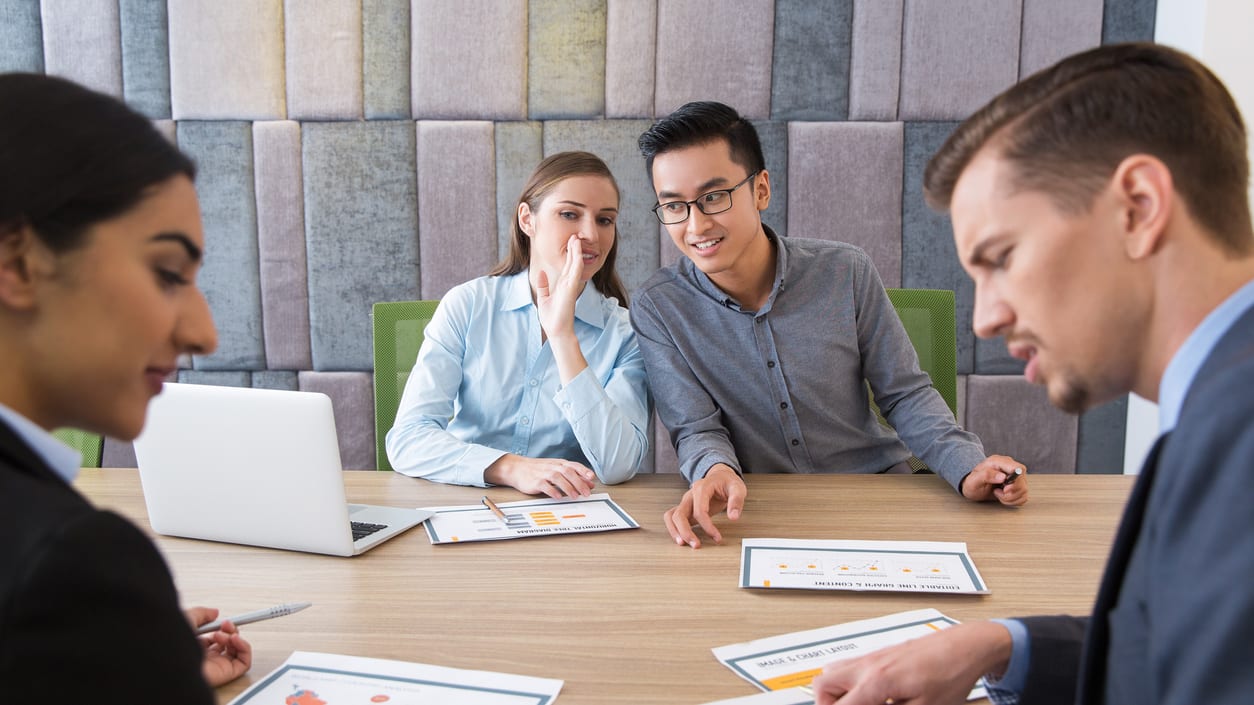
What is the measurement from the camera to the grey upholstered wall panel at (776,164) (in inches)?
119

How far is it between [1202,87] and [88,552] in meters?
0.92

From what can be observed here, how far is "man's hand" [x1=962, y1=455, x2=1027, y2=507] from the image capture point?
158 cm

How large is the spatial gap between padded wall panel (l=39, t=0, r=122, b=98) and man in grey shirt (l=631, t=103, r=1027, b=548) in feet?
6.86

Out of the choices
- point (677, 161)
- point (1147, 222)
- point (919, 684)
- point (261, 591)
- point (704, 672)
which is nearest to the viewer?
point (1147, 222)

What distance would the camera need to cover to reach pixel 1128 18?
9.73 ft

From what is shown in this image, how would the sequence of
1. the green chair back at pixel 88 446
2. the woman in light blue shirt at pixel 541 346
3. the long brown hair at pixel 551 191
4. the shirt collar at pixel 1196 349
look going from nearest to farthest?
the shirt collar at pixel 1196 349, the woman in light blue shirt at pixel 541 346, the green chair back at pixel 88 446, the long brown hair at pixel 551 191

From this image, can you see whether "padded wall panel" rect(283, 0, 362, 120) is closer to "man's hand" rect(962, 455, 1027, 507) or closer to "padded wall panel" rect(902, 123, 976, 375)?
"padded wall panel" rect(902, 123, 976, 375)

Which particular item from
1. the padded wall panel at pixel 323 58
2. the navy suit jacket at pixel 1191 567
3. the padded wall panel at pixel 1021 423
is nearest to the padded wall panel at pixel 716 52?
the padded wall panel at pixel 323 58

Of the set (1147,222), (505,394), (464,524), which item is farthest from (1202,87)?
(505,394)

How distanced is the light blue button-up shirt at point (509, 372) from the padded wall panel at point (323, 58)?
4.03 ft

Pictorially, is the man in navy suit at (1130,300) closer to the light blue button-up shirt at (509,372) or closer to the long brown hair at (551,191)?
the light blue button-up shirt at (509,372)

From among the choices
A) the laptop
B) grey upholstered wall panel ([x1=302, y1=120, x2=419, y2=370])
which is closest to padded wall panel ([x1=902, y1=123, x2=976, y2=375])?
grey upholstered wall panel ([x1=302, y1=120, x2=419, y2=370])

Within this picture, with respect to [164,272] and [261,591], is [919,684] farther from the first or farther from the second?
[261,591]

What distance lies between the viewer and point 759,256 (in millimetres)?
2145
